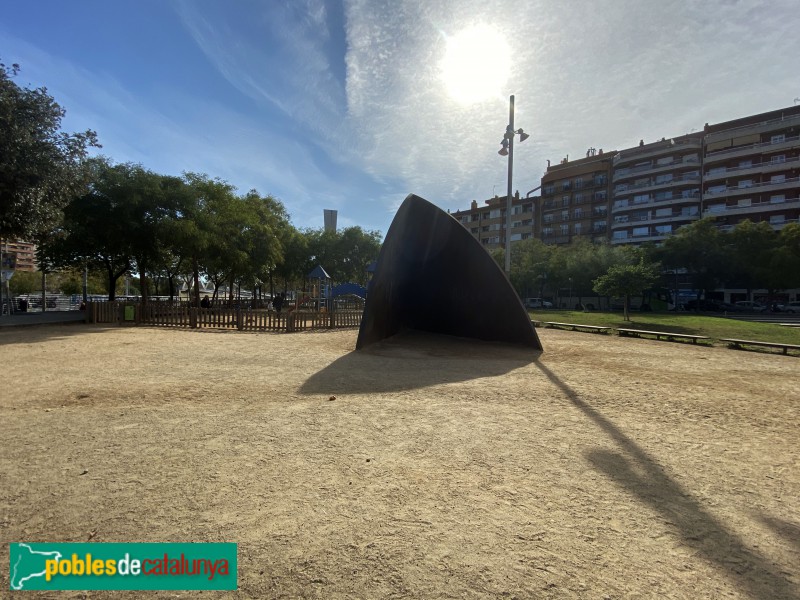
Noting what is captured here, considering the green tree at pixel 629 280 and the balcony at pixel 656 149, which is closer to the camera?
the green tree at pixel 629 280

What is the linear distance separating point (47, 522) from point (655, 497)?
16.0ft

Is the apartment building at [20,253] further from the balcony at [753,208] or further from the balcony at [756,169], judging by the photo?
the balcony at [756,169]

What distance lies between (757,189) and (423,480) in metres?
69.4


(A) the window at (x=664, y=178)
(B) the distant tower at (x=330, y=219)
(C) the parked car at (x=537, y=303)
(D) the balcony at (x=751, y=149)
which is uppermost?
(D) the balcony at (x=751, y=149)

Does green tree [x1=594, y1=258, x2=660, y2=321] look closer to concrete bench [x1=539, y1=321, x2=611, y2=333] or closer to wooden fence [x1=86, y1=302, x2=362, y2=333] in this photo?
concrete bench [x1=539, y1=321, x2=611, y2=333]

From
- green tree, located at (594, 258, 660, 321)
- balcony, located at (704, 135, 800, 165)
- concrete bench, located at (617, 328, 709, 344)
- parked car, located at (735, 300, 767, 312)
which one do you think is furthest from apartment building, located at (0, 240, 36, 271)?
balcony, located at (704, 135, 800, 165)

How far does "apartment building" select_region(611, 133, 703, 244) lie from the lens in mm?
57500

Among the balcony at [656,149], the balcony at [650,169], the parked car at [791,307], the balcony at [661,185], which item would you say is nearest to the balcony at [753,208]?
the balcony at [661,185]

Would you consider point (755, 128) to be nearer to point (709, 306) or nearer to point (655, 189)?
point (655, 189)

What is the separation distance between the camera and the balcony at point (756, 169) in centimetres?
4897

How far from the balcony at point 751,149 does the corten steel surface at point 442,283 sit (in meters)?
62.0

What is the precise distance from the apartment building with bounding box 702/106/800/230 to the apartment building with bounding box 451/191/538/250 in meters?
29.1

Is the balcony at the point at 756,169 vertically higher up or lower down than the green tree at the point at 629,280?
higher up

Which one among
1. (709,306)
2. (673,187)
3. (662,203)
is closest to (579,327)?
(709,306)
